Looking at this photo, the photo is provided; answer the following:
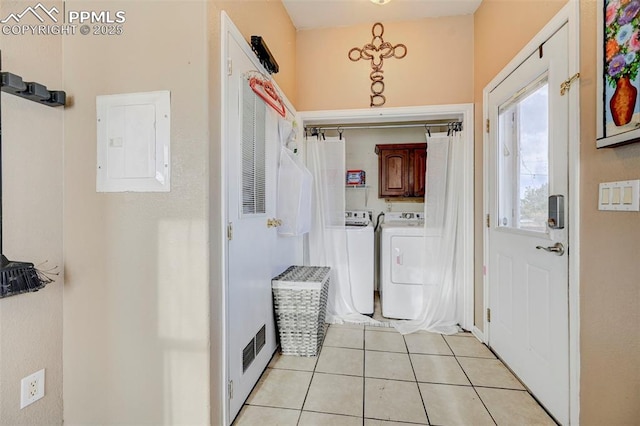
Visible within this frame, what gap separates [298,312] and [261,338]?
32 centimetres

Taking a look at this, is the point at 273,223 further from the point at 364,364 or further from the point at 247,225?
the point at 364,364

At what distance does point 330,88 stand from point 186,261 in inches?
83.3

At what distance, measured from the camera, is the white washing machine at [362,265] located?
2879mm

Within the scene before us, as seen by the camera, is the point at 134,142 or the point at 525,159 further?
the point at 525,159

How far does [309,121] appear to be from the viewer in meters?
2.77

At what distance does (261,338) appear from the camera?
189cm

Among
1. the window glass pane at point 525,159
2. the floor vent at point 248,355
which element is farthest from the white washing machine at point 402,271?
the floor vent at point 248,355

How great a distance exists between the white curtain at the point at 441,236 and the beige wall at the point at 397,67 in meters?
0.44

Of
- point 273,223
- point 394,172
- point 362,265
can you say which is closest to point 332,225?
point 362,265

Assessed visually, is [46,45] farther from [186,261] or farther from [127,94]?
[186,261]

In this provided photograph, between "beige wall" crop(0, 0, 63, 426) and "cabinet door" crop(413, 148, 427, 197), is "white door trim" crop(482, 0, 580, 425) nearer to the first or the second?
"cabinet door" crop(413, 148, 427, 197)

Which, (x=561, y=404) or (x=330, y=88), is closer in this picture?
(x=561, y=404)

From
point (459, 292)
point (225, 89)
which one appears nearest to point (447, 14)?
point (225, 89)

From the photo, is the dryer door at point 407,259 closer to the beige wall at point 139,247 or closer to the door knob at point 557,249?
the door knob at point 557,249
